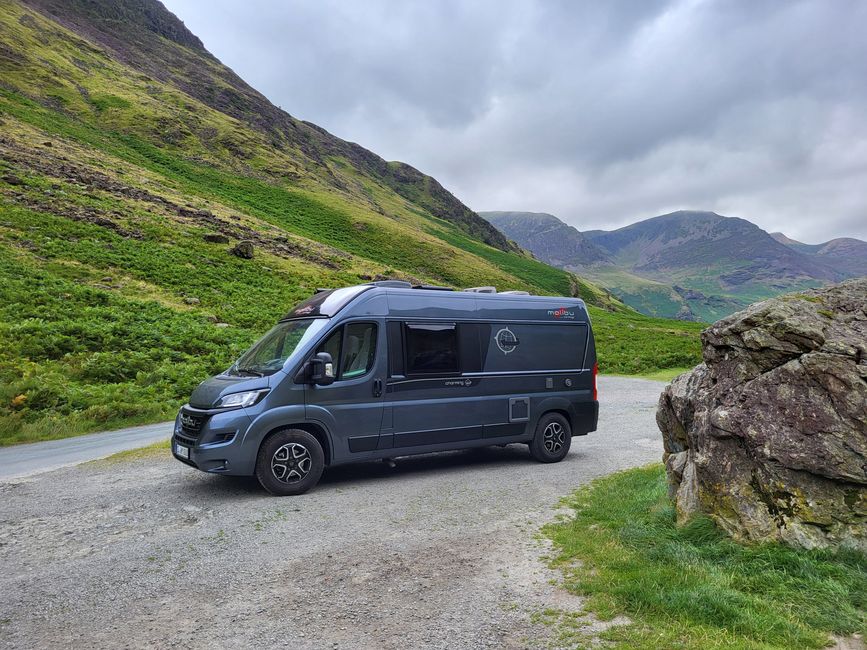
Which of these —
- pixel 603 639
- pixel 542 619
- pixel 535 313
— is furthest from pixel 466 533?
pixel 535 313

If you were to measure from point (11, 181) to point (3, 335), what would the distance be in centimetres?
2872

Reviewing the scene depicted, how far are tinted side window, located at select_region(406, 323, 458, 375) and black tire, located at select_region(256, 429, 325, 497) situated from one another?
2102 millimetres

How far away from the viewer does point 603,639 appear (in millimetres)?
4219

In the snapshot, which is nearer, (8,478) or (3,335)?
(8,478)

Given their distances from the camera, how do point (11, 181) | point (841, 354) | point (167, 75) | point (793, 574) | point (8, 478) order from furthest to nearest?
point (167, 75), point (11, 181), point (8, 478), point (841, 354), point (793, 574)

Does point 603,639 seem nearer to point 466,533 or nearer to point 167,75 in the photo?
point 466,533

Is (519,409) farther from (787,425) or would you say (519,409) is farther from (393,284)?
(787,425)

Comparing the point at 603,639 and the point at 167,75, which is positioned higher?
the point at 167,75

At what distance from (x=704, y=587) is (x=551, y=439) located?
6340 millimetres

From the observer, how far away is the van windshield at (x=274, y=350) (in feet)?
29.1

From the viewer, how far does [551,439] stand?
36.4 feet

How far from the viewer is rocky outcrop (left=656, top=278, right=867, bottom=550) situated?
202 inches

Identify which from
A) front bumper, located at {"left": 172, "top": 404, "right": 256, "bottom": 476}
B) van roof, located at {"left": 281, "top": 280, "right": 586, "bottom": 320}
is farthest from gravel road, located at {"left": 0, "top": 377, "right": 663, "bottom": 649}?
van roof, located at {"left": 281, "top": 280, "right": 586, "bottom": 320}

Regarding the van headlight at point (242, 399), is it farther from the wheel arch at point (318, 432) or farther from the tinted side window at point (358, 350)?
the tinted side window at point (358, 350)
